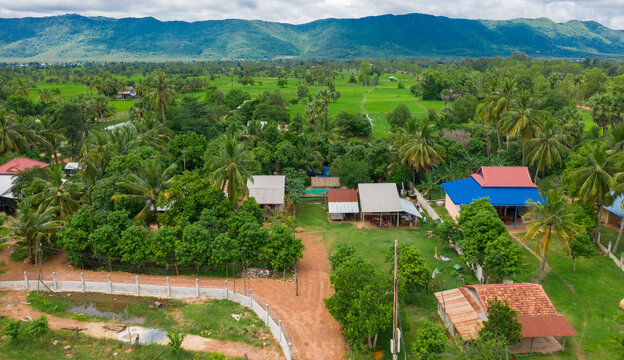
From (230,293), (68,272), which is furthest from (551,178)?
(68,272)

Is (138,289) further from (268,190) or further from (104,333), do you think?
(268,190)

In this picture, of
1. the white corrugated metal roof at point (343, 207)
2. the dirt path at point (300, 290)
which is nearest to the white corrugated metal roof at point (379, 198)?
the white corrugated metal roof at point (343, 207)

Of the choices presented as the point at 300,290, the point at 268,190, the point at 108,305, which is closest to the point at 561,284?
the point at 300,290

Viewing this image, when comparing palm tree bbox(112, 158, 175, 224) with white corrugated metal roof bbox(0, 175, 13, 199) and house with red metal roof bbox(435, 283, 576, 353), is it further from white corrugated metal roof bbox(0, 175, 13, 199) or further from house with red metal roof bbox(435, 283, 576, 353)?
house with red metal roof bbox(435, 283, 576, 353)

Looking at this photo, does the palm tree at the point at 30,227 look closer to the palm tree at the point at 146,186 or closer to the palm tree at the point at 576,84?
the palm tree at the point at 146,186

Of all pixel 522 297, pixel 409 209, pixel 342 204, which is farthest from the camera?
pixel 342 204

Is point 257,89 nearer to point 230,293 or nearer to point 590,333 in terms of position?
point 230,293

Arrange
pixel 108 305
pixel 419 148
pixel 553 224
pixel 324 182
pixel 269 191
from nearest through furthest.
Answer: pixel 553 224 → pixel 108 305 → pixel 269 191 → pixel 419 148 → pixel 324 182
